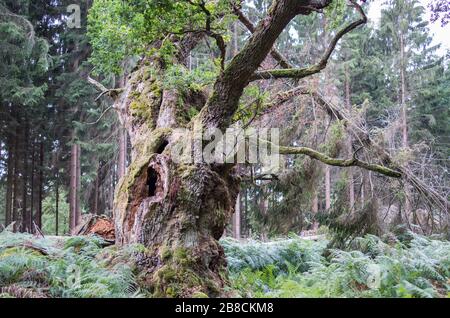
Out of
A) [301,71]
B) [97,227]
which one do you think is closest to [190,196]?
[301,71]

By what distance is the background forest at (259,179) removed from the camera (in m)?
4.39

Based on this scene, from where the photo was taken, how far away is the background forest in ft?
14.4

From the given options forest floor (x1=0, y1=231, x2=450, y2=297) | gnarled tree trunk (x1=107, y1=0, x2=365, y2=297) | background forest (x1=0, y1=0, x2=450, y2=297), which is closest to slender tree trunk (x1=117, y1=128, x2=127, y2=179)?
background forest (x1=0, y1=0, x2=450, y2=297)

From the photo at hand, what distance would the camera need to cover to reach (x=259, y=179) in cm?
712


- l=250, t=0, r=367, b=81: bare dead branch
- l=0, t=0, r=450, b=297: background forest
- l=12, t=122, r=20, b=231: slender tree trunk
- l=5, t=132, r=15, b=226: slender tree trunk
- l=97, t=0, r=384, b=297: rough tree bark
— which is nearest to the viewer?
l=0, t=0, r=450, b=297: background forest

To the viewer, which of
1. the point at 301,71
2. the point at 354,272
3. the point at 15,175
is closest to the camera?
the point at 354,272

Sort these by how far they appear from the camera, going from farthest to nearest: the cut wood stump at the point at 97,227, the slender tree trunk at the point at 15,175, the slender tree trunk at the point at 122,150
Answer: the slender tree trunk at the point at 15,175 → the slender tree trunk at the point at 122,150 → the cut wood stump at the point at 97,227

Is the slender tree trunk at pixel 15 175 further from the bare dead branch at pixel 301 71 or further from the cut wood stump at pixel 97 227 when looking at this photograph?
the bare dead branch at pixel 301 71

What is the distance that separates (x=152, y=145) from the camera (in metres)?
5.55

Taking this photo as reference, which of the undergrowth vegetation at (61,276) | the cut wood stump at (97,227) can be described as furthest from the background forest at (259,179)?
the cut wood stump at (97,227)

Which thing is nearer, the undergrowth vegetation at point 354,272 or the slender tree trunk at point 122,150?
the undergrowth vegetation at point 354,272

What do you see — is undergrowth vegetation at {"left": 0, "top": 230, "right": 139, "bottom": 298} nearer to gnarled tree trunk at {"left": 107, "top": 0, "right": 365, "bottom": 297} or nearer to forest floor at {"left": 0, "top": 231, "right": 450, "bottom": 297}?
forest floor at {"left": 0, "top": 231, "right": 450, "bottom": 297}

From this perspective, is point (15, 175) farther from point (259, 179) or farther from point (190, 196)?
point (190, 196)
